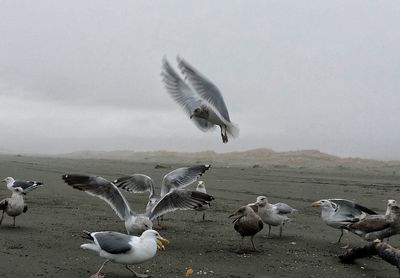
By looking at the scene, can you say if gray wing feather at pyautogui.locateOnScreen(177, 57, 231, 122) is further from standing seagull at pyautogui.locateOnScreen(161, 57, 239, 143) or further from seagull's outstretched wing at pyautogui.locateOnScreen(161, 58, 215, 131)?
seagull's outstretched wing at pyautogui.locateOnScreen(161, 58, 215, 131)

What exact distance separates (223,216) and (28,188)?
14.6ft

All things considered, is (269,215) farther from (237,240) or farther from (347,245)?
(347,245)

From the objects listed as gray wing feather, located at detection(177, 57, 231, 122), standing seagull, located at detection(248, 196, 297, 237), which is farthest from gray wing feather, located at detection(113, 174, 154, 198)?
gray wing feather, located at detection(177, 57, 231, 122)

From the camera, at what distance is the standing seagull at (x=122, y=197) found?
8.11 m

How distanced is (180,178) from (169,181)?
9.1 inches

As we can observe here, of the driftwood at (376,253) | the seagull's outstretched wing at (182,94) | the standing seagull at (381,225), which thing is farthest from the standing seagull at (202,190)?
the driftwood at (376,253)

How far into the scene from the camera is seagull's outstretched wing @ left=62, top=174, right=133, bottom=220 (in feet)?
26.7

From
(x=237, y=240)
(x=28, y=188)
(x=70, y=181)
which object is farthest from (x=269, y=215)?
(x=28, y=188)

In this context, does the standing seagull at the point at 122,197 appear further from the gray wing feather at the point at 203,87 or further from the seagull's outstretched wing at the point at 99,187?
the gray wing feather at the point at 203,87

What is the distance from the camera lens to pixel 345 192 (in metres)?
16.1

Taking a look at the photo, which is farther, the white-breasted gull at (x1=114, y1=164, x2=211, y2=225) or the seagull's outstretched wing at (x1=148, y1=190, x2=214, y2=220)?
the white-breasted gull at (x1=114, y1=164, x2=211, y2=225)

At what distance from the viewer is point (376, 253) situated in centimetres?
677

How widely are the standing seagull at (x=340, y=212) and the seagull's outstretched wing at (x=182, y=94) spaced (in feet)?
8.56

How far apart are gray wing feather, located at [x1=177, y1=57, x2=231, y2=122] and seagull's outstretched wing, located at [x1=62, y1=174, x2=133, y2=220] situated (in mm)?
2186
